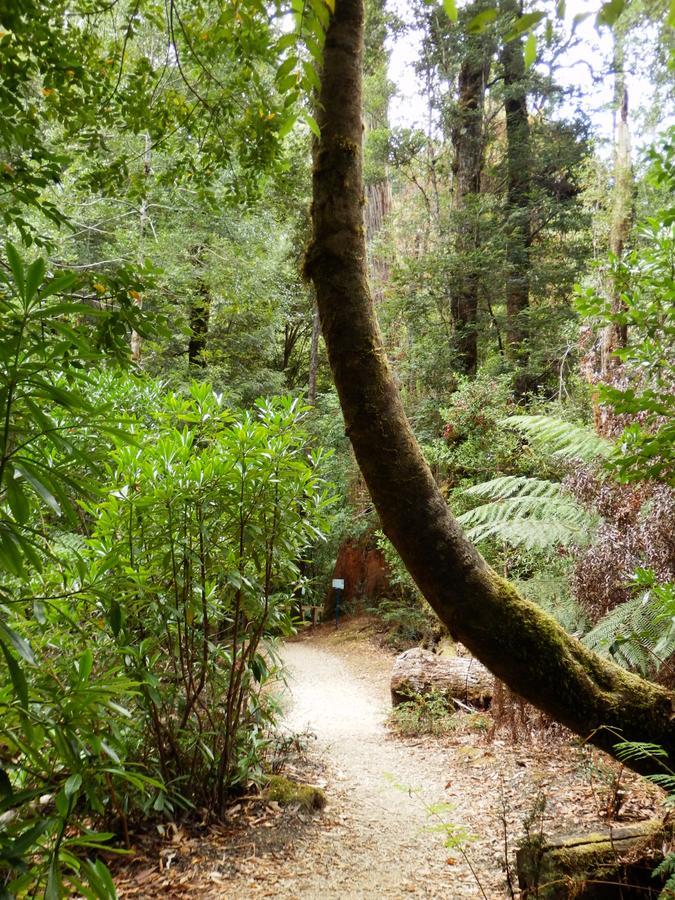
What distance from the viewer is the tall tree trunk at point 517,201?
32.1 ft

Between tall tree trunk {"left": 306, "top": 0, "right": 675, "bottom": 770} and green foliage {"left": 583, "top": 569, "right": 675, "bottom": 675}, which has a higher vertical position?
tall tree trunk {"left": 306, "top": 0, "right": 675, "bottom": 770}

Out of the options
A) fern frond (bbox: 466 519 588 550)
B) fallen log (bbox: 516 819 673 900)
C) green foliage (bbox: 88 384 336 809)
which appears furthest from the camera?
fern frond (bbox: 466 519 588 550)

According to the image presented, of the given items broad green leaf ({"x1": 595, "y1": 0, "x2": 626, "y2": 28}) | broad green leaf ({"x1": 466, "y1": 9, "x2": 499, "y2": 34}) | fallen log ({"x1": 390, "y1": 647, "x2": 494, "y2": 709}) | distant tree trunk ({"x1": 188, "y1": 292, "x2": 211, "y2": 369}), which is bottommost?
fallen log ({"x1": 390, "y1": 647, "x2": 494, "y2": 709})

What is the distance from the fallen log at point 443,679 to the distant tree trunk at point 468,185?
5.43 m

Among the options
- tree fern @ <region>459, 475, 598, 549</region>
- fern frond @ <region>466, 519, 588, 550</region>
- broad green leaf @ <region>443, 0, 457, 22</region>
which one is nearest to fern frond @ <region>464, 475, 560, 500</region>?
tree fern @ <region>459, 475, 598, 549</region>

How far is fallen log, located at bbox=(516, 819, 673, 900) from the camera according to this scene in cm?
211

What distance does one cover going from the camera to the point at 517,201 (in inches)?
408

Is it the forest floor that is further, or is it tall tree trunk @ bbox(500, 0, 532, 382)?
tall tree trunk @ bbox(500, 0, 532, 382)

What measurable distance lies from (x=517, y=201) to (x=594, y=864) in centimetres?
1042

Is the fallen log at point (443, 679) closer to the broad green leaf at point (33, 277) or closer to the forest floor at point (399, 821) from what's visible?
the forest floor at point (399, 821)

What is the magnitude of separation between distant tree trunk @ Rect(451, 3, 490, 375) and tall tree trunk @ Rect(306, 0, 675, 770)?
26.1 ft

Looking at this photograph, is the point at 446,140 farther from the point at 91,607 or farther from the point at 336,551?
the point at 91,607

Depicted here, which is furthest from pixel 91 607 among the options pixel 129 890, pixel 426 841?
pixel 426 841

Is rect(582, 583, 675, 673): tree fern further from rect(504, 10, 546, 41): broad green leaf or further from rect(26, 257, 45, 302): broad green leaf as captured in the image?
rect(26, 257, 45, 302): broad green leaf
